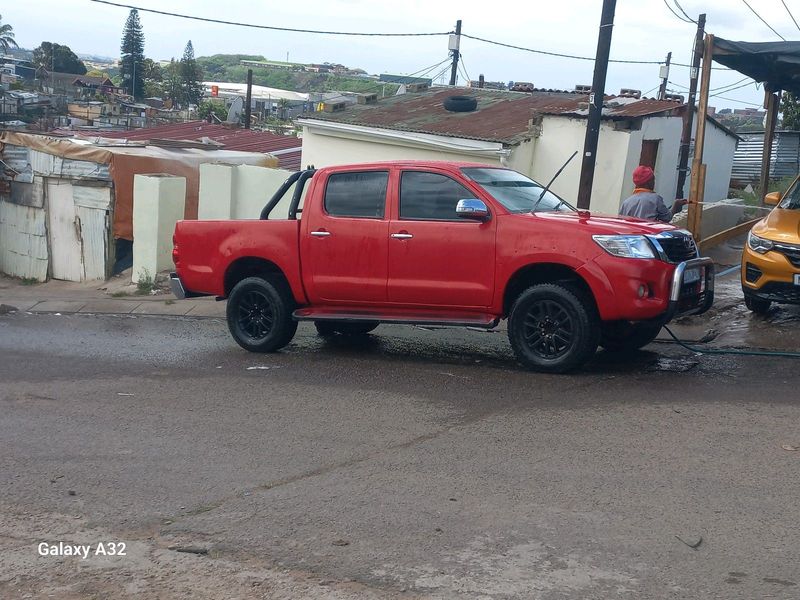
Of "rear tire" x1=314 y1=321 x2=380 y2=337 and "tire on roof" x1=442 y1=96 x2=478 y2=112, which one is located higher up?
"tire on roof" x1=442 y1=96 x2=478 y2=112

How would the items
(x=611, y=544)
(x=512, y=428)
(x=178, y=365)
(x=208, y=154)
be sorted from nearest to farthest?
(x=611, y=544), (x=512, y=428), (x=178, y=365), (x=208, y=154)

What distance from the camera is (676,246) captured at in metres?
8.55

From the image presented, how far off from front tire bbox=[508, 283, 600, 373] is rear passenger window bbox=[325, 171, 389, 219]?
1.78 m

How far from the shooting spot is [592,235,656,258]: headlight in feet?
26.8

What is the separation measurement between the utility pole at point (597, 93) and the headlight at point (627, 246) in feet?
20.0

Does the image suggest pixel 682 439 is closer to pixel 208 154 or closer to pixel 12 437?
pixel 12 437

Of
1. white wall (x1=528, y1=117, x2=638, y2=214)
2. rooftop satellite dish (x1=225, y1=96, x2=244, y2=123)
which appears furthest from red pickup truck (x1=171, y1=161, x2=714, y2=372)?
rooftop satellite dish (x1=225, y1=96, x2=244, y2=123)

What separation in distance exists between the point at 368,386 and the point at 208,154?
14.4 meters

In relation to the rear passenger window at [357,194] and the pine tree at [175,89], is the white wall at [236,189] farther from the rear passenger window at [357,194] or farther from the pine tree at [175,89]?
the pine tree at [175,89]

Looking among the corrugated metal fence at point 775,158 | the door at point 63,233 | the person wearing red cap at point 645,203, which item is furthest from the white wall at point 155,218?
the corrugated metal fence at point 775,158

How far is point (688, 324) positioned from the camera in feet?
36.5

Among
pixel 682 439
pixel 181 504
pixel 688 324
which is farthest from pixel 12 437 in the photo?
pixel 688 324

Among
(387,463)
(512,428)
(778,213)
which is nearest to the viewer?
(387,463)

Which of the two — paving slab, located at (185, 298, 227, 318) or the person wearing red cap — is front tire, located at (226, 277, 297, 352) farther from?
the person wearing red cap
